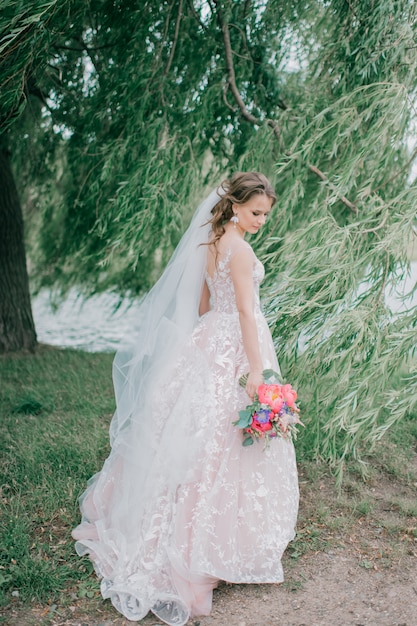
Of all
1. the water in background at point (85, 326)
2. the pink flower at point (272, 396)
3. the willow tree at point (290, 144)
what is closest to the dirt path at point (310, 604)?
the willow tree at point (290, 144)

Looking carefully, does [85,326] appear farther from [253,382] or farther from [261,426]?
[261,426]

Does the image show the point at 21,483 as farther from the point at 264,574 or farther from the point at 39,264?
the point at 39,264

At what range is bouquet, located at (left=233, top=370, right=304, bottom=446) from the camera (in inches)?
109

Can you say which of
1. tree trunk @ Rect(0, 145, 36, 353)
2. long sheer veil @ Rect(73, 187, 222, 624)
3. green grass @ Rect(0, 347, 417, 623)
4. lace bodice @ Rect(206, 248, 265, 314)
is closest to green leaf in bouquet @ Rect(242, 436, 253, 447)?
long sheer veil @ Rect(73, 187, 222, 624)

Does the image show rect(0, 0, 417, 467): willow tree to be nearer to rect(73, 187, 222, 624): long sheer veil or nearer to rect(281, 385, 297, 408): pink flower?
rect(281, 385, 297, 408): pink flower

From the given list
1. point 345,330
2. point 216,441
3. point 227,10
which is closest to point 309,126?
point 227,10

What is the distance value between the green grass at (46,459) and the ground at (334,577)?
18cm

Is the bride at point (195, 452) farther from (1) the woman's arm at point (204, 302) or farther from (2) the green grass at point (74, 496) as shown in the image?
(2) the green grass at point (74, 496)

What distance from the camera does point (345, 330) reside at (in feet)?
11.2

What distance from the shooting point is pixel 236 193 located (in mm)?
3107

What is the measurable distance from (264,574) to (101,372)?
3.76 meters

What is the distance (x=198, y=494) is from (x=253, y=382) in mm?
604

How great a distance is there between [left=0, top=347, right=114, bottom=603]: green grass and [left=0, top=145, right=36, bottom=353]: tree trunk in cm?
28

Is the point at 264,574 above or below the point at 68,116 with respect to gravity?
below
